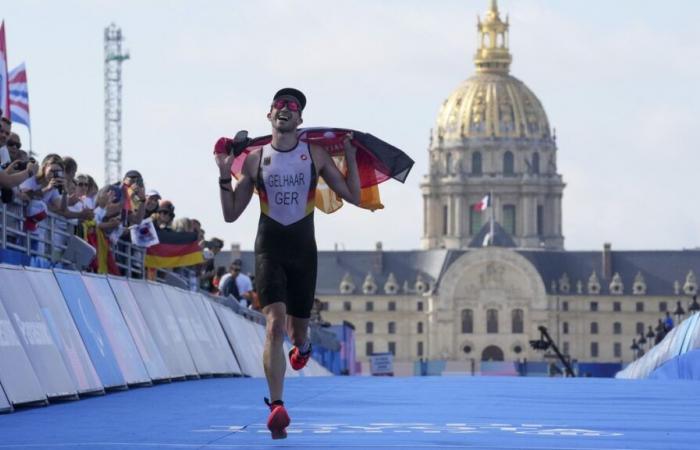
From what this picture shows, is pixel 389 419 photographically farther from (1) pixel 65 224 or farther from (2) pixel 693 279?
(2) pixel 693 279

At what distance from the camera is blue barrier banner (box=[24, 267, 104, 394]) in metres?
16.6

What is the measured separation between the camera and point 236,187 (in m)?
13.0

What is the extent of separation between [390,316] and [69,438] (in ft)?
607

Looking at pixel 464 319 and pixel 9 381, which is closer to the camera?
pixel 9 381

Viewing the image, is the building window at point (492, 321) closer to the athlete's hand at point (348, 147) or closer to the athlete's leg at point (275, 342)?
the athlete's hand at point (348, 147)

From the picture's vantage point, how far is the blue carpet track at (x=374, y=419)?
11758 millimetres

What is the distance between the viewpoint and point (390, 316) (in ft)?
645

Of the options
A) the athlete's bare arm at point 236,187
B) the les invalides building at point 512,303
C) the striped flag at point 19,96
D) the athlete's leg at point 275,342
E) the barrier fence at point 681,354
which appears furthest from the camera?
the les invalides building at point 512,303

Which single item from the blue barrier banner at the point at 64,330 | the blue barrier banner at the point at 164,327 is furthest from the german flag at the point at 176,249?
the blue barrier banner at the point at 64,330

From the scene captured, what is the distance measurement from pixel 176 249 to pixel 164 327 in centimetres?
429

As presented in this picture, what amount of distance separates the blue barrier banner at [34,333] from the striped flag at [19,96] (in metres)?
12.5

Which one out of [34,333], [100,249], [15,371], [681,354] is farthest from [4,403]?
[681,354]

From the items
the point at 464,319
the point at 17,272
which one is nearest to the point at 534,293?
the point at 464,319

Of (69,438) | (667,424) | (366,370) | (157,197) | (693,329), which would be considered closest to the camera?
(69,438)
